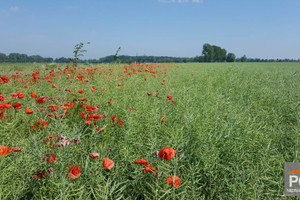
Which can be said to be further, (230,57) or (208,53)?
(230,57)

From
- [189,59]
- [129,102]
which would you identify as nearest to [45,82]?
[129,102]

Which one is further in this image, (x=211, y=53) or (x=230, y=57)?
(x=230, y=57)

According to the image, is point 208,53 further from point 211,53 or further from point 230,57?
point 230,57

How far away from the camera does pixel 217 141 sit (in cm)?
150

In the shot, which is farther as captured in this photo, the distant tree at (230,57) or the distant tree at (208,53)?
the distant tree at (230,57)

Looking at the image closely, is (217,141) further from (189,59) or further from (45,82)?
(189,59)

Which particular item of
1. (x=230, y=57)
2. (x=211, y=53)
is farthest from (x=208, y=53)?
(x=230, y=57)

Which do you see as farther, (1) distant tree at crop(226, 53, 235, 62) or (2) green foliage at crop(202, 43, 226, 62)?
(1) distant tree at crop(226, 53, 235, 62)

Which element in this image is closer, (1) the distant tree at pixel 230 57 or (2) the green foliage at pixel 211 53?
(2) the green foliage at pixel 211 53

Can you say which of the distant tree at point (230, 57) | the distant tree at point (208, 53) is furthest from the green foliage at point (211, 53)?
the distant tree at point (230, 57)

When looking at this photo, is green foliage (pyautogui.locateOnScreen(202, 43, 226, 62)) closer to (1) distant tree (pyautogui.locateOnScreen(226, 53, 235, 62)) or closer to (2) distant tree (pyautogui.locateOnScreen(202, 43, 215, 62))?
(2) distant tree (pyautogui.locateOnScreen(202, 43, 215, 62))

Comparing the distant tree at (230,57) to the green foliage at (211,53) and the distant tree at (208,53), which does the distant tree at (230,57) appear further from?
the distant tree at (208,53)

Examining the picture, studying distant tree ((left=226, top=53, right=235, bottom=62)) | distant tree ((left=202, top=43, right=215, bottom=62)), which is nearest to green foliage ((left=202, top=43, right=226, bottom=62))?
distant tree ((left=202, top=43, right=215, bottom=62))

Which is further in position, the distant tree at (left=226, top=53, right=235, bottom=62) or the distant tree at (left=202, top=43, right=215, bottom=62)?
the distant tree at (left=226, top=53, right=235, bottom=62)
